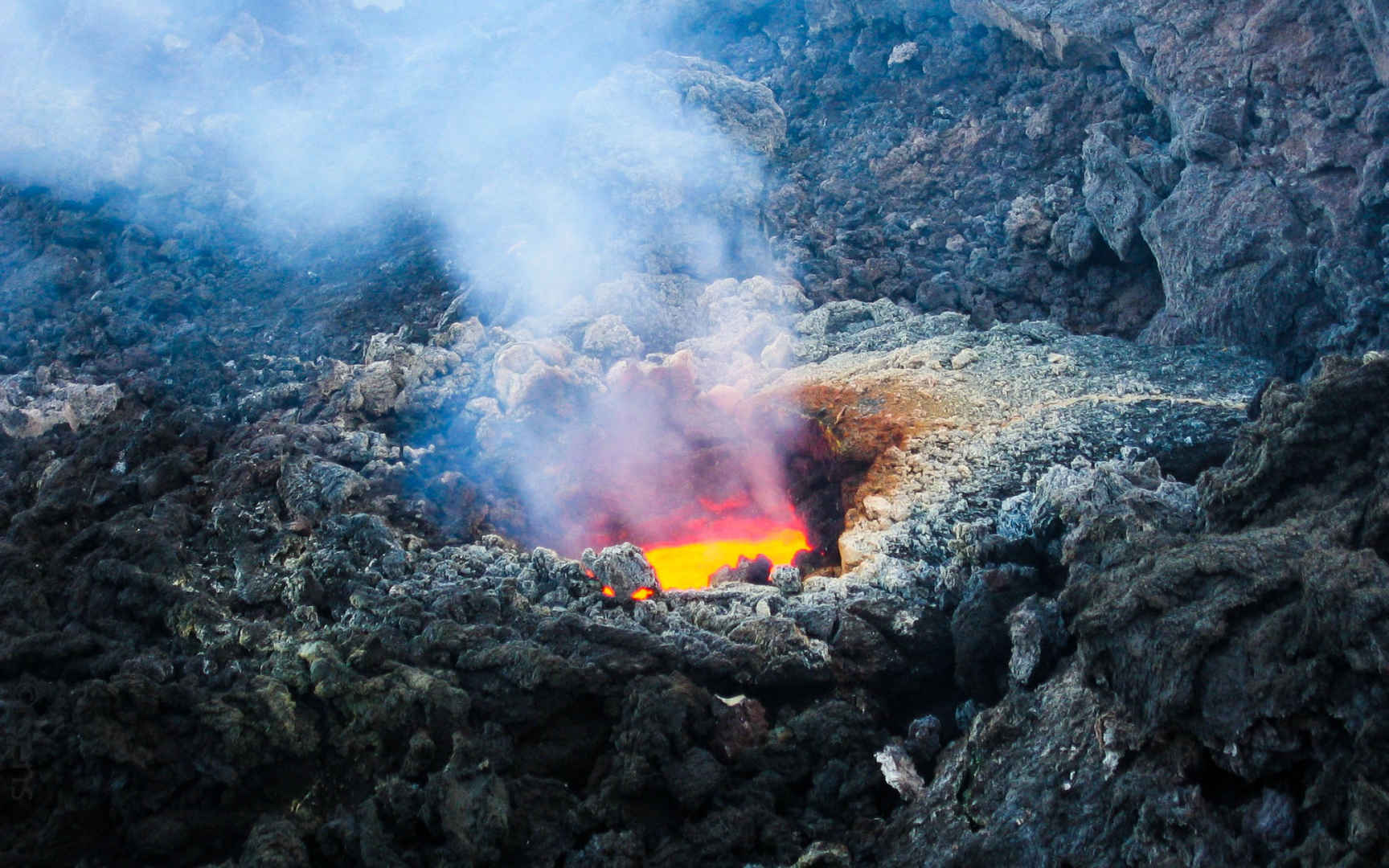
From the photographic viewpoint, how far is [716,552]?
12.6 metres

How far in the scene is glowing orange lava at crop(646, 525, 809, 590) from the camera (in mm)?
11789

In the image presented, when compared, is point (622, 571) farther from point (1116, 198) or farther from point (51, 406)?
point (51, 406)

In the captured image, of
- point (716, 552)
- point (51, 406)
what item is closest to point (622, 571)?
point (716, 552)

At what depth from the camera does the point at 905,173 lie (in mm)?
19297

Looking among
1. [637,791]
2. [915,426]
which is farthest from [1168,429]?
[637,791]

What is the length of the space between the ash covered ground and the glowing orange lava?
2.40 feet

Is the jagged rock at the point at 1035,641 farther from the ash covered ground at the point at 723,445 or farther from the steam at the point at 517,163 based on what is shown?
the steam at the point at 517,163

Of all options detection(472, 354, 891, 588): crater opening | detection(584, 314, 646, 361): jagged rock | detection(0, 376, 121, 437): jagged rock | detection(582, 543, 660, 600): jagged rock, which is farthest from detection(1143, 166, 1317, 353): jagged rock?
detection(0, 376, 121, 437): jagged rock

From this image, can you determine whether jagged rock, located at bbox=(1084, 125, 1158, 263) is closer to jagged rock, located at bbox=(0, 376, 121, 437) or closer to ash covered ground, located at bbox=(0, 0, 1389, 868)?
ash covered ground, located at bbox=(0, 0, 1389, 868)

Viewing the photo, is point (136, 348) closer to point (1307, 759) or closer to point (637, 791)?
point (637, 791)

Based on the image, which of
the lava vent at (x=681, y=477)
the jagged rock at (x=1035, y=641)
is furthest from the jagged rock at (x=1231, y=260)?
the jagged rock at (x=1035, y=641)

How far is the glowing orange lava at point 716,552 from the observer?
38.7ft

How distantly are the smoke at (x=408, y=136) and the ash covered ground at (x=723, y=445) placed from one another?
16cm

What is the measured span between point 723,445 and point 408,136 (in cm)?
1541
